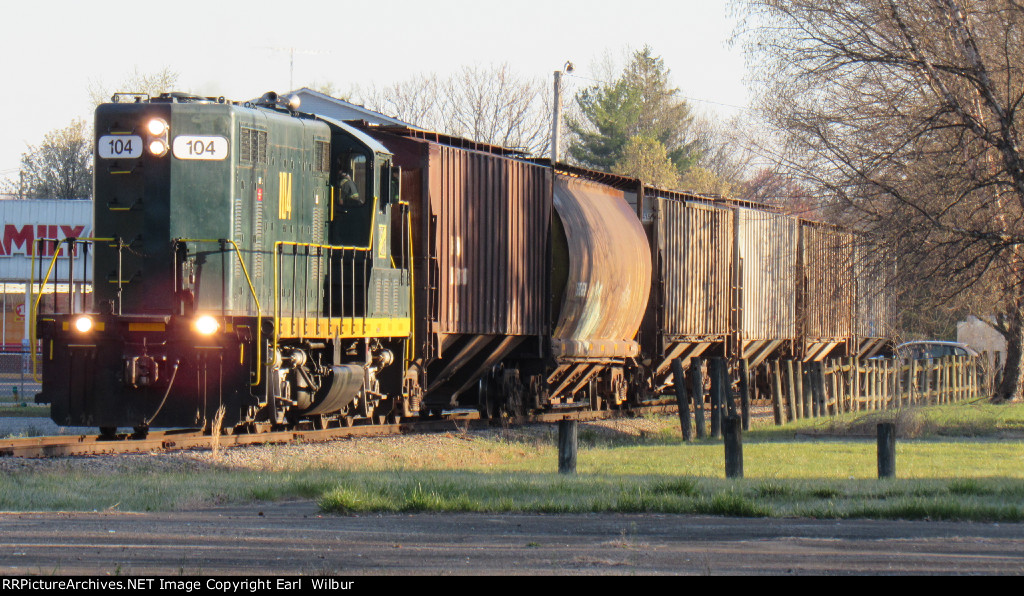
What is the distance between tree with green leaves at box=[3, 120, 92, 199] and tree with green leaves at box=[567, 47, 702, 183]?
29.9 m

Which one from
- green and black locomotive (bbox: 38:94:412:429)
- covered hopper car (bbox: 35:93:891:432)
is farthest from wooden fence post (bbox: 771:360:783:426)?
green and black locomotive (bbox: 38:94:412:429)

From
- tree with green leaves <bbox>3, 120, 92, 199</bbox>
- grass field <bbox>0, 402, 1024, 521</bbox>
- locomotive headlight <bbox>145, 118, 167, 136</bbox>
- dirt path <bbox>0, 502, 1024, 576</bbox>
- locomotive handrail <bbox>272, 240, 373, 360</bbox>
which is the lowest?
grass field <bbox>0, 402, 1024, 521</bbox>

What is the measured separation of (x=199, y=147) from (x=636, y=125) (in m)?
66.2

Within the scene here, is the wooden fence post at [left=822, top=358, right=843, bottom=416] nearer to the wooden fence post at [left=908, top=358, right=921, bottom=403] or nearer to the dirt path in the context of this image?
the wooden fence post at [left=908, top=358, right=921, bottom=403]

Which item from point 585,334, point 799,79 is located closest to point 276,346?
point 585,334

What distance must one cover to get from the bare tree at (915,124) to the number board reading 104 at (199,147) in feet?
32.6

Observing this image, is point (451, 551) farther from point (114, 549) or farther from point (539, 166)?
point (539, 166)

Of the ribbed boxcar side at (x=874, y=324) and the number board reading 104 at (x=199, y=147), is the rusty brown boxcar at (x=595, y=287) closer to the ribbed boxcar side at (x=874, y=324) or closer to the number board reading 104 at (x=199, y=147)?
the number board reading 104 at (x=199, y=147)

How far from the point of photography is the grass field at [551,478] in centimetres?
902

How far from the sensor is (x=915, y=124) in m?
17.8

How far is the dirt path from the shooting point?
6.23 m

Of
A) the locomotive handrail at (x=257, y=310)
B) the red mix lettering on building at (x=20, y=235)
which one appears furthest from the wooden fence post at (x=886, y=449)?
the red mix lettering on building at (x=20, y=235)

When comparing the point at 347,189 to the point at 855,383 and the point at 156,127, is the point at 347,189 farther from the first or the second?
the point at 855,383

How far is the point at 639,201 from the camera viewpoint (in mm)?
22828
